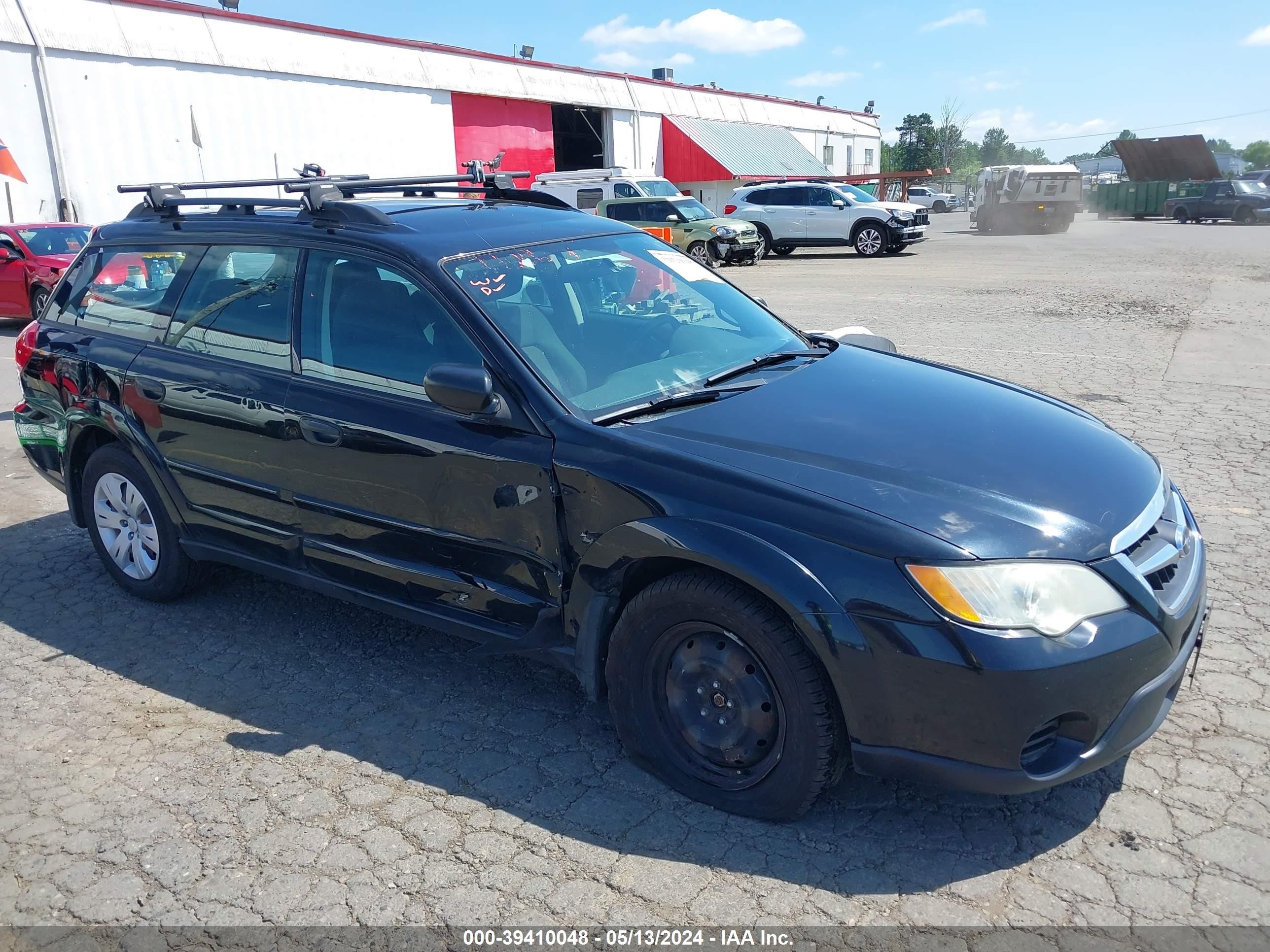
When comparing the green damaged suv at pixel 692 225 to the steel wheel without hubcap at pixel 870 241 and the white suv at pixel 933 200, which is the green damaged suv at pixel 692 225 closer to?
the steel wheel without hubcap at pixel 870 241

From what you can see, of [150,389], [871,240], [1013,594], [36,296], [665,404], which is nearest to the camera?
[1013,594]

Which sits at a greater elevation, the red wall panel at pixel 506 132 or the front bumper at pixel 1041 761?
the red wall panel at pixel 506 132

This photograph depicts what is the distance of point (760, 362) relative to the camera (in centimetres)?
384

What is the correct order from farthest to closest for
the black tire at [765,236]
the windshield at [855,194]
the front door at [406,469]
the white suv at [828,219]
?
the black tire at [765,236] < the windshield at [855,194] < the white suv at [828,219] < the front door at [406,469]

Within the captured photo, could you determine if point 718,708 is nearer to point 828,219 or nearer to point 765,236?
point 828,219

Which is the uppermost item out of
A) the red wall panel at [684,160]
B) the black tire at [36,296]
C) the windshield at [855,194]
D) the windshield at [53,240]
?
the red wall panel at [684,160]

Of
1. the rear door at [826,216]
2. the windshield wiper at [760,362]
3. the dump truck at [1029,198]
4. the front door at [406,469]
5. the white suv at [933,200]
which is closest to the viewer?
the front door at [406,469]

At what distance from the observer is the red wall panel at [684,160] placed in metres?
38.8

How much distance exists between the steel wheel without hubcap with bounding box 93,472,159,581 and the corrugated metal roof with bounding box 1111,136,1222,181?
4642 cm

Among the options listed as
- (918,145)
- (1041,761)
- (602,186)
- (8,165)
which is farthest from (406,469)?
(918,145)

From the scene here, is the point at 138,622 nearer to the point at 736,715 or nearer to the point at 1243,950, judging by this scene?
the point at 736,715

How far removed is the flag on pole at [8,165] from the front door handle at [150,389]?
1863 centimetres

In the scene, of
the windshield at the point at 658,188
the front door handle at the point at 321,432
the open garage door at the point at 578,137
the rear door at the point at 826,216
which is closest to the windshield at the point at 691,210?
the windshield at the point at 658,188

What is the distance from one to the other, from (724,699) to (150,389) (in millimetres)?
2975
